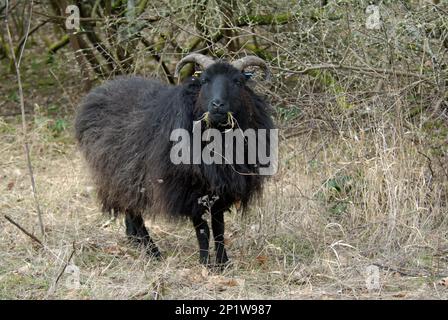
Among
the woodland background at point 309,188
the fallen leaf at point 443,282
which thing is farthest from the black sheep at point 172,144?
the fallen leaf at point 443,282

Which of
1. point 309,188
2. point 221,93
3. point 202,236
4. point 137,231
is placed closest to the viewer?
point 221,93

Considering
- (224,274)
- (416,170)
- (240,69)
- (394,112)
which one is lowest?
(224,274)

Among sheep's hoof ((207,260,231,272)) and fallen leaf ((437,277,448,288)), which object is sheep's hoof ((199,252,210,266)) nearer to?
sheep's hoof ((207,260,231,272))

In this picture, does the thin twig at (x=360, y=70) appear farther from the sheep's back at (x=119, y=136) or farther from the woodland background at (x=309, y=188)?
the sheep's back at (x=119, y=136)

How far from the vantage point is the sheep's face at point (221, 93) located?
21.2 ft

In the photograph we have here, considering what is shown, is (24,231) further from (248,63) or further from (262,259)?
(248,63)

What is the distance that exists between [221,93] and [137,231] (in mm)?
1971

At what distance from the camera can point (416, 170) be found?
24.7ft

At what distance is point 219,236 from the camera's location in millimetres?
6891

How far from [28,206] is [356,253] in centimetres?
394

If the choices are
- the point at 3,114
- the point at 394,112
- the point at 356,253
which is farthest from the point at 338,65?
the point at 3,114

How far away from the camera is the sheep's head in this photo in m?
6.48

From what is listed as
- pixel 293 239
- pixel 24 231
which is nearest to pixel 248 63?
pixel 293 239
